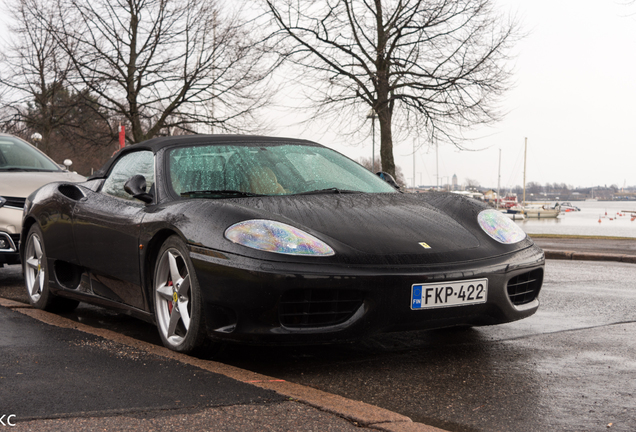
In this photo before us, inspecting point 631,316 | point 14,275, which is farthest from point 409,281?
point 14,275

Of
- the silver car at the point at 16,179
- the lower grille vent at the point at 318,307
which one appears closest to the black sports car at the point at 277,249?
the lower grille vent at the point at 318,307

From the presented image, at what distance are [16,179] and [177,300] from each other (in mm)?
4342

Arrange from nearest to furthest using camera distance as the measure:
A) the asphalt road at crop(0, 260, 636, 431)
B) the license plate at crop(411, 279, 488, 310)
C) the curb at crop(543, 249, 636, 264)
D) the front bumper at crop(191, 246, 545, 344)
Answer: the asphalt road at crop(0, 260, 636, 431)
the front bumper at crop(191, 246, 545, 344)
the license plate at crop(411, 279, 488, 310)
the curb at crop(543, 249, 636, 264)

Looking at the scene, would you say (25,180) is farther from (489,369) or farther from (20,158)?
(489,369)

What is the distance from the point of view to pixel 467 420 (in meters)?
2.73

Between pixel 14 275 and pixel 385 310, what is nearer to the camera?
pixel 385 310

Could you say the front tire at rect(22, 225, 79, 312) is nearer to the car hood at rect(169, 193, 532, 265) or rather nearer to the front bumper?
the car hood at rect(169, 193, 532, 265)

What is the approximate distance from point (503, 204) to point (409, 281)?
90320 mm

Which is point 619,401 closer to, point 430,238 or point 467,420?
point 467,420

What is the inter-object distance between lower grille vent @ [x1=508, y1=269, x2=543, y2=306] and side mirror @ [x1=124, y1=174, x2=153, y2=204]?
212cm

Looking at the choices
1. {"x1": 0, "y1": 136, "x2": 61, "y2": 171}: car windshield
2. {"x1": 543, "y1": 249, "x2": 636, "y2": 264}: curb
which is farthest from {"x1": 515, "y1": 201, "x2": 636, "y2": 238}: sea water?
{"x1": 0, "y1": 136, "x2": 61, "y2": 171}: car windshield

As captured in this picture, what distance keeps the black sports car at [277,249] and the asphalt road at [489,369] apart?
244 mm

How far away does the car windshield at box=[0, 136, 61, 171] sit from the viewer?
26.1 ft

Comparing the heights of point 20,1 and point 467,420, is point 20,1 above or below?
above
